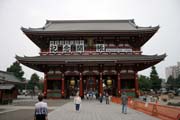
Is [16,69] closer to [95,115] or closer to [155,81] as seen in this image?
[155,81]

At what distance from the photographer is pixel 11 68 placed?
82688mm

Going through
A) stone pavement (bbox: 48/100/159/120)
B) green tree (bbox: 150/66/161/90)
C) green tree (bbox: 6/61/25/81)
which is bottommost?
stone pavement (bbox: 48/100/159/120)

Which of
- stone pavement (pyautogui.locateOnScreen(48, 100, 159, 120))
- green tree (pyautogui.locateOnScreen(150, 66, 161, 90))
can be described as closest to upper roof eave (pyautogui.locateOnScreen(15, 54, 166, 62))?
stone pavement (pyautogui.locateOnScreen(48, 100, 159, 120))

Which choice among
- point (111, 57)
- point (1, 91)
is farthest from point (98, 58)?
point (1, 91)

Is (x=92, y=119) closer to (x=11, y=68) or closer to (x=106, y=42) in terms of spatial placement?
(x=106, y=42)

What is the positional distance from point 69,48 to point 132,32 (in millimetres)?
11350

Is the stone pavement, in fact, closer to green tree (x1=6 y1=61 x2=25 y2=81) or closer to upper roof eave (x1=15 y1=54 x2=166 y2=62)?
upper roof eave (x1=15 y1=54 x2=166 y2=62)

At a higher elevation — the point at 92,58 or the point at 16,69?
the point at 16,69

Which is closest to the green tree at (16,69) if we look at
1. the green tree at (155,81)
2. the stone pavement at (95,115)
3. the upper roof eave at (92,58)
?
the upper roof eave at (92,58)

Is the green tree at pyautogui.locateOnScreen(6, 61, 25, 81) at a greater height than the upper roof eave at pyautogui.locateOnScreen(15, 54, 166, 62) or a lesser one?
greater

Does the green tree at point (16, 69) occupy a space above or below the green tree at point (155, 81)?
above

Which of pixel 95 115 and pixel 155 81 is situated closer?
pixel 95 115

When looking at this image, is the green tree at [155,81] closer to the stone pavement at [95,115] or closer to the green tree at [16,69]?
the green tree at [16,69]

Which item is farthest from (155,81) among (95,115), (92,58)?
(95,115)
